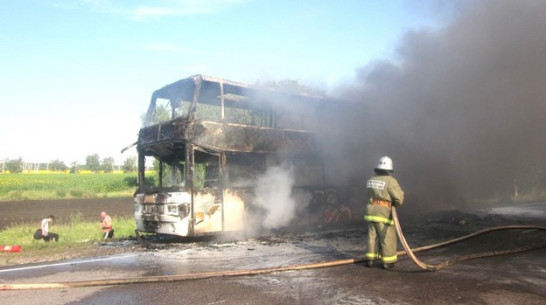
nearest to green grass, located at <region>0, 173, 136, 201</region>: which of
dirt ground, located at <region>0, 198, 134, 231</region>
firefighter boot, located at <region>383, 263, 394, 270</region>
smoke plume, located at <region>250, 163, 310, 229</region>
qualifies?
dirt ground, located at <region>0, 198, 134, 231</region>

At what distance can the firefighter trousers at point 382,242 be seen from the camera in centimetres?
541

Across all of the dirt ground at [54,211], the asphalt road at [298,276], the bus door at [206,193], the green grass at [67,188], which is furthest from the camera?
the green grass at [67,188]

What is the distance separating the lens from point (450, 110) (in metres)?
11.5

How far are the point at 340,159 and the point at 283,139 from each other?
199 cm

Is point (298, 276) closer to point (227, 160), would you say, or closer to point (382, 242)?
point (382, 242)

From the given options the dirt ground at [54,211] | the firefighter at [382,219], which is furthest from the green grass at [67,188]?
the firefighter at [382,219]

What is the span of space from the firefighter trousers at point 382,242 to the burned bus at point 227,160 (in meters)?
3.63

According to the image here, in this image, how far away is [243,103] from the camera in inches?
364

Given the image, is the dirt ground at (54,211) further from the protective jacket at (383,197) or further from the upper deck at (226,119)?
the protective jacket at (383,197)

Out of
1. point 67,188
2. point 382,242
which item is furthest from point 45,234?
point 67,188

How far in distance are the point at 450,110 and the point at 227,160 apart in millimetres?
6679

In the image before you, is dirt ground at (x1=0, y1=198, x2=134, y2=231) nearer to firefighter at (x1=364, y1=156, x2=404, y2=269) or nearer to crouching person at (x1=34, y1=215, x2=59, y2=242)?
crouching person at (x1=34, y1=215, x2=59, y2=242)

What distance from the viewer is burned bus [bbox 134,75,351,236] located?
8.09m

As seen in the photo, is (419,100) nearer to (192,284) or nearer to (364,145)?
(364,145)
